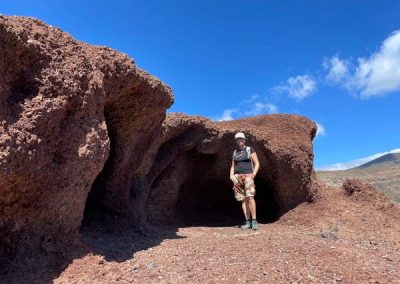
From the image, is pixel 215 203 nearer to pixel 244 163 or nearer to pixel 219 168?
pixel 219 168

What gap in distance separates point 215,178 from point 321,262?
6898 millimetres

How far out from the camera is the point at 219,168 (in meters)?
11.4

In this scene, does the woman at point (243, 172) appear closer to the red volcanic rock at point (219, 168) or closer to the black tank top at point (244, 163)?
the black tank top at point (244, 163)

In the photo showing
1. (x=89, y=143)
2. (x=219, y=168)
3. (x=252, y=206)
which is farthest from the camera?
(x=219, y=168)

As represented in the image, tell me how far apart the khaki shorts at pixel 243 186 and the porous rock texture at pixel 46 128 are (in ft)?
10.9

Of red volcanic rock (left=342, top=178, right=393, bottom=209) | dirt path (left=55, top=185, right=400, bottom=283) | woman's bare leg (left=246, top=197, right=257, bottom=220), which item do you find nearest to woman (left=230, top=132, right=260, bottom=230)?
woman's bare leg (left=246, top=197, right=257, bottom=220)

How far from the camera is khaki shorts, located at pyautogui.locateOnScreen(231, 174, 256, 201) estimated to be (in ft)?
26.0

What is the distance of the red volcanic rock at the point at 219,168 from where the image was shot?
33.1 ft

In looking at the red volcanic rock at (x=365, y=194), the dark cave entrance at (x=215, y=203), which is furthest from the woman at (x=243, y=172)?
the red volcanic rock at (x=365, y=194)

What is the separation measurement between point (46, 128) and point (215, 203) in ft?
27.7

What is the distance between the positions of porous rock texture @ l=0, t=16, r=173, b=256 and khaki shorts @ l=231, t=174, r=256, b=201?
131 inches

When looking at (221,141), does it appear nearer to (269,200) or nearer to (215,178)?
(215,178)

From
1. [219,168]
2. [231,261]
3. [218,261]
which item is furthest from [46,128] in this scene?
[219,168]

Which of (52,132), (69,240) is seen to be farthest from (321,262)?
(52,132)
